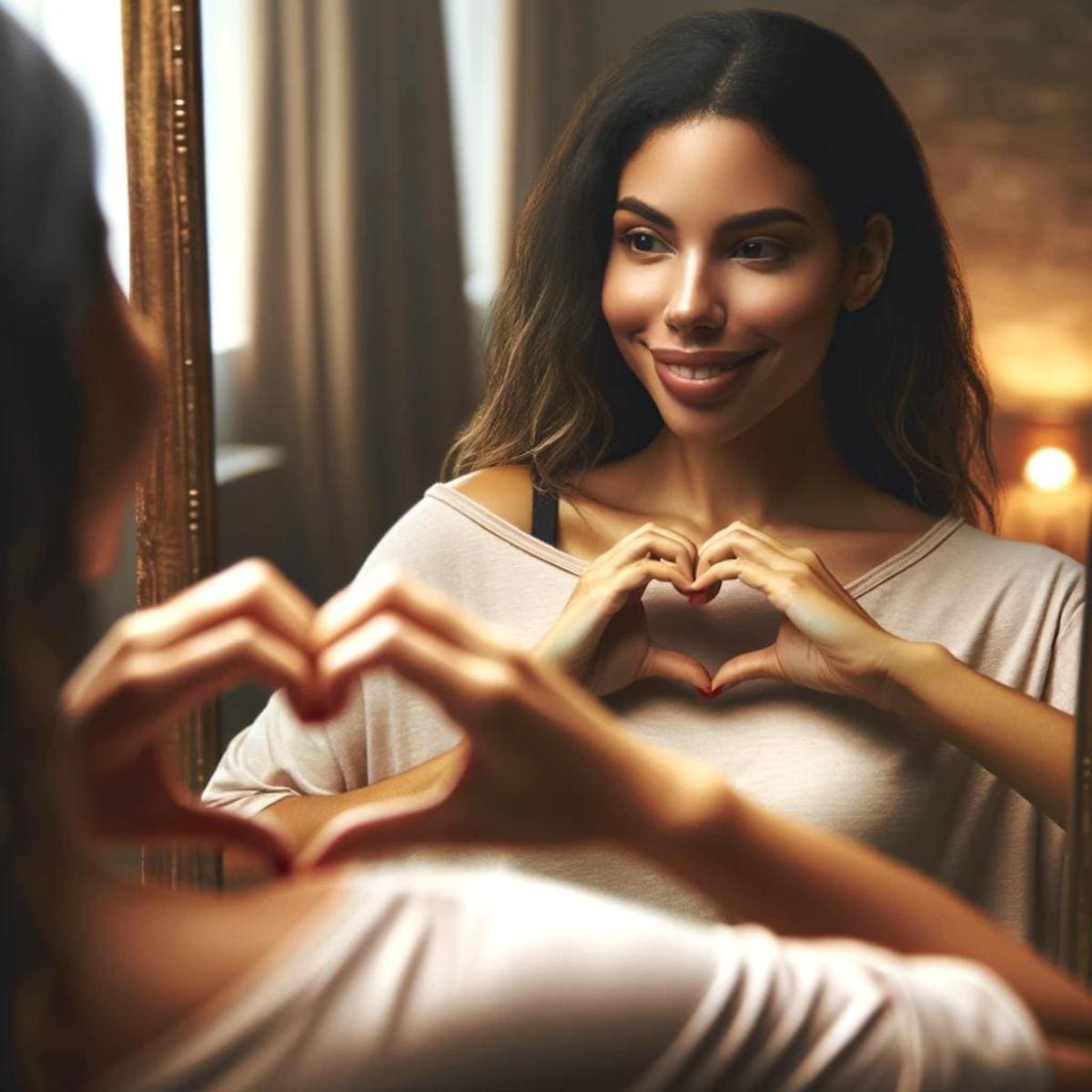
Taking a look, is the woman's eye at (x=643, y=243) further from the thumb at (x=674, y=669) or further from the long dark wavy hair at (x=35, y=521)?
the long dark wavy hair at (x=35, y=521)

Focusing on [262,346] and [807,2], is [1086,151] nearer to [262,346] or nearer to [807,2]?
[807,2]

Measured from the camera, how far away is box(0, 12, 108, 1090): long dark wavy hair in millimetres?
619

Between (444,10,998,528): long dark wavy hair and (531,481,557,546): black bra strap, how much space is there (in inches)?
0.5

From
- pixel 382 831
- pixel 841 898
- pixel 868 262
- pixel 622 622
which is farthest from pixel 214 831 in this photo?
pixel 868 262

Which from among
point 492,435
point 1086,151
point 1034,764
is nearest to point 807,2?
point 1086,151

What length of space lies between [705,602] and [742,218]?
30cm

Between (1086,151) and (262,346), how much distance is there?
664 millimetres

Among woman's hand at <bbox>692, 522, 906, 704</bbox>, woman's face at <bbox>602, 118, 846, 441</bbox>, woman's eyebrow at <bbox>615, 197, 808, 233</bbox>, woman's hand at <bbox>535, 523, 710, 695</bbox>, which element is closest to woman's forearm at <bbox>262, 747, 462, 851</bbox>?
woman's hand at <bbox>535, 523, 710, 695</bbox>

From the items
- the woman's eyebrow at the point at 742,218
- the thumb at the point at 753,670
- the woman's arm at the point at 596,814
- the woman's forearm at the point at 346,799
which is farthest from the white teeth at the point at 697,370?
the woman's arm at the point at 596,814

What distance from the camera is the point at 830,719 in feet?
3.81

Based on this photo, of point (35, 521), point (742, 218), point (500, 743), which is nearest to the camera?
point (35, 521)

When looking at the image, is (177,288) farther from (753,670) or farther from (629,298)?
(753,670)

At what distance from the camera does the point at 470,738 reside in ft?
2.44

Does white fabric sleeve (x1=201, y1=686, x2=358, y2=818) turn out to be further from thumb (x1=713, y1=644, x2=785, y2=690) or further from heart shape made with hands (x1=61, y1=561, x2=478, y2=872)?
heart shape made with hands (x1=61, y1=561, x2=478, y2=872)
